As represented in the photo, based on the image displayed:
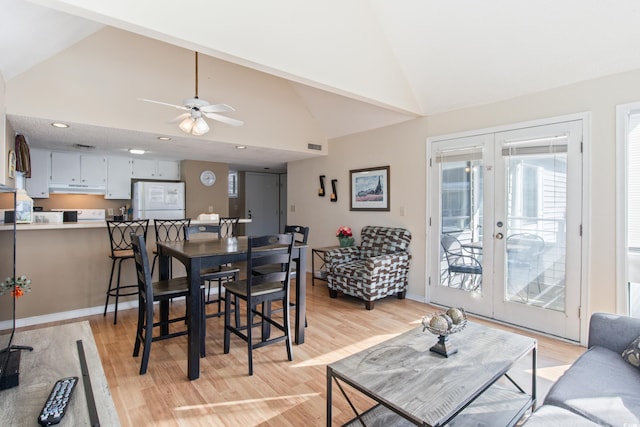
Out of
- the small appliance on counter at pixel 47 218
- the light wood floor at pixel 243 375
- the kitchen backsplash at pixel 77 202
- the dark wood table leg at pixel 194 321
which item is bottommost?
the light wood floor at pixel 243 375

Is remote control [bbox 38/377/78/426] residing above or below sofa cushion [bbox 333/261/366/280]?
above

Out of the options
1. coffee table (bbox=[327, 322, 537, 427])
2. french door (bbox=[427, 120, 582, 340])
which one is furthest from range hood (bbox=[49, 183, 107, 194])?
coffee table (bbox=[327, 322, 537, 427])

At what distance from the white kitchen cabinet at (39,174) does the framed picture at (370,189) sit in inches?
191

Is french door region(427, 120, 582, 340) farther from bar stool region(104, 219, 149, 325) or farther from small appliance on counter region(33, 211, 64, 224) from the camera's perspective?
small appliance on counter region(33, 211, 64, 224)

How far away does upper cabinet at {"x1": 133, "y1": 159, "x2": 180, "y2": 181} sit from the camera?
235 inches

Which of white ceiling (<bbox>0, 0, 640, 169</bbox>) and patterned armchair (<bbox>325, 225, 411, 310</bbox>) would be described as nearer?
white ceiling (<bbox>0, 0, 640, 169</bbox>)

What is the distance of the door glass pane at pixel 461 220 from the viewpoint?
371 cm

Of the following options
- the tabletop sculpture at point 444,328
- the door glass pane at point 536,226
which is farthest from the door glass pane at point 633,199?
the tabletop sculpture at point 444,328

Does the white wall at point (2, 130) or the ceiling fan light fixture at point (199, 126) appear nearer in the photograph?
the white wall at point (2, 130)

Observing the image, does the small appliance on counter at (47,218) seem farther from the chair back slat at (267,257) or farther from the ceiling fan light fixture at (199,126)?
the chair back slat at (267,257)

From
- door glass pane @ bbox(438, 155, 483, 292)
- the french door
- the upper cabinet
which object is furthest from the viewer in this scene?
the upper cabinet

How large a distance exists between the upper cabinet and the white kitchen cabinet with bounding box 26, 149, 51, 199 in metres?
1.23

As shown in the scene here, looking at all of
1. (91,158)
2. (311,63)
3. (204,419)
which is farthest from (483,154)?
(91,158)

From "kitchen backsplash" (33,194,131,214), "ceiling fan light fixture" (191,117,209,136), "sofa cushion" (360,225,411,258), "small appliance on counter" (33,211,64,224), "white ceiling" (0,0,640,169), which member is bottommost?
"sofa cushion" (360,225,411,258)
